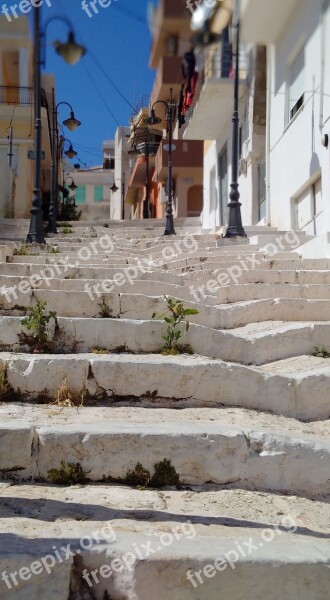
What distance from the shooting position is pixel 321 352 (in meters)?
5.05

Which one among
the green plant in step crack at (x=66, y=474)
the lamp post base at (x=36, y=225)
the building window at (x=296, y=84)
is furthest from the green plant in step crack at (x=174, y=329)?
the building window at (x=296, y=84)

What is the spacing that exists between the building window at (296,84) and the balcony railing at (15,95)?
13227 mm

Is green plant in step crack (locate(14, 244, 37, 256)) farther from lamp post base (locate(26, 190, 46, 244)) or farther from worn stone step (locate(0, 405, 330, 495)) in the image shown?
worn stone step (locate(0, 405, 330, 495))

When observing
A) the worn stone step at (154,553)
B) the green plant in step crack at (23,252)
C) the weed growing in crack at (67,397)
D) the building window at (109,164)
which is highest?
the building window at (109,164)

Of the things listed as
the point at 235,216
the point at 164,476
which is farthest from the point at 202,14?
the point at 235,216

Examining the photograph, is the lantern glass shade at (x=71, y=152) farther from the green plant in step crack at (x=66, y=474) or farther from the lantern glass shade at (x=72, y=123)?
the green plant in step crack at (x=66, y=474)

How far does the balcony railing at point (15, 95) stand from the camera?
76.0 ft

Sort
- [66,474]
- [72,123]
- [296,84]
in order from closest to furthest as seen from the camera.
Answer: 1. [66,474]
2. [296,84]
3. [72,123]

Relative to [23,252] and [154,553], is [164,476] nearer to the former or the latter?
[154,553]

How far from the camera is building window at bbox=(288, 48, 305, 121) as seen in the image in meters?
12.2

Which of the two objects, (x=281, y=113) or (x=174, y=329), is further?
(x=281, y=113)

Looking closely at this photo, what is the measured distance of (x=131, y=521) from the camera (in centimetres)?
274

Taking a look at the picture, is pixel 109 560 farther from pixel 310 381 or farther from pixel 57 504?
pixel 310 381

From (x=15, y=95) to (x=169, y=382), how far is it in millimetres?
22293
